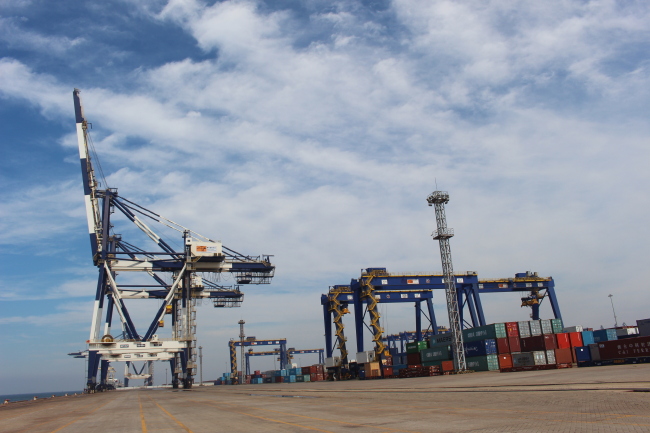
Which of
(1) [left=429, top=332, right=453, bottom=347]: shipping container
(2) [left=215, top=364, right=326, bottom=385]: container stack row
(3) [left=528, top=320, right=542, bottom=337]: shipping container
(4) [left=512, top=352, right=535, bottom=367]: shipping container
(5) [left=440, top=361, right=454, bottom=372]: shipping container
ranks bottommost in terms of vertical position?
(2) [left=215, top=364, right=326, bottom=385]: container stack row

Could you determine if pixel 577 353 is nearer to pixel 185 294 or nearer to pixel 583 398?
pixel 583 398

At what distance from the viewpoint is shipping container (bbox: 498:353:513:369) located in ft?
160

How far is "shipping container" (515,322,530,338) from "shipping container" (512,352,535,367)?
2.66 meters

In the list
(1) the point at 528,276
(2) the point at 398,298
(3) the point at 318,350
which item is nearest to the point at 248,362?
(3) the point at 318,350

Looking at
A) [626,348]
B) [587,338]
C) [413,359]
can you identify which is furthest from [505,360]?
[413,359]

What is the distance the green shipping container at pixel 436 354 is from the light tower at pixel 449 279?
3823 mm

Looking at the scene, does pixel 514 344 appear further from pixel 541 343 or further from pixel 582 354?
pixel 582 354

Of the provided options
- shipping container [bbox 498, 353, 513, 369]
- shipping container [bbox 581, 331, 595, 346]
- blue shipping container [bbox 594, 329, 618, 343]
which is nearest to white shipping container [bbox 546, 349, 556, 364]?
shipping container [bbox 498, 353, 513, 369]

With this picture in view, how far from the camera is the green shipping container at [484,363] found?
161ft

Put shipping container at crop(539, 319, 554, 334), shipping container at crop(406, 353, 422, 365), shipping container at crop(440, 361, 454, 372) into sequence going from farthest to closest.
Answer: shipping container at crop(406, 353, 422, 365), shipping container at crop(440, 361, 454, 372), shipping container at crop(539, 319, 554, 334)

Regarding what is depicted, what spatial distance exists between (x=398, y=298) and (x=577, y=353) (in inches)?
1091

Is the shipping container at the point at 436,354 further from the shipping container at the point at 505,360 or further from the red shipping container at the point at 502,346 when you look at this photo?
the shipping container at the point at 505,360

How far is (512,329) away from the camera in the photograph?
50312 millimetres

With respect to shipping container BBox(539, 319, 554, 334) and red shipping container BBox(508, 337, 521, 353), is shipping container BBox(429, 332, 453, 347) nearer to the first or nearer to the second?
red shipping container BBox(508, 337, 521, 353)
